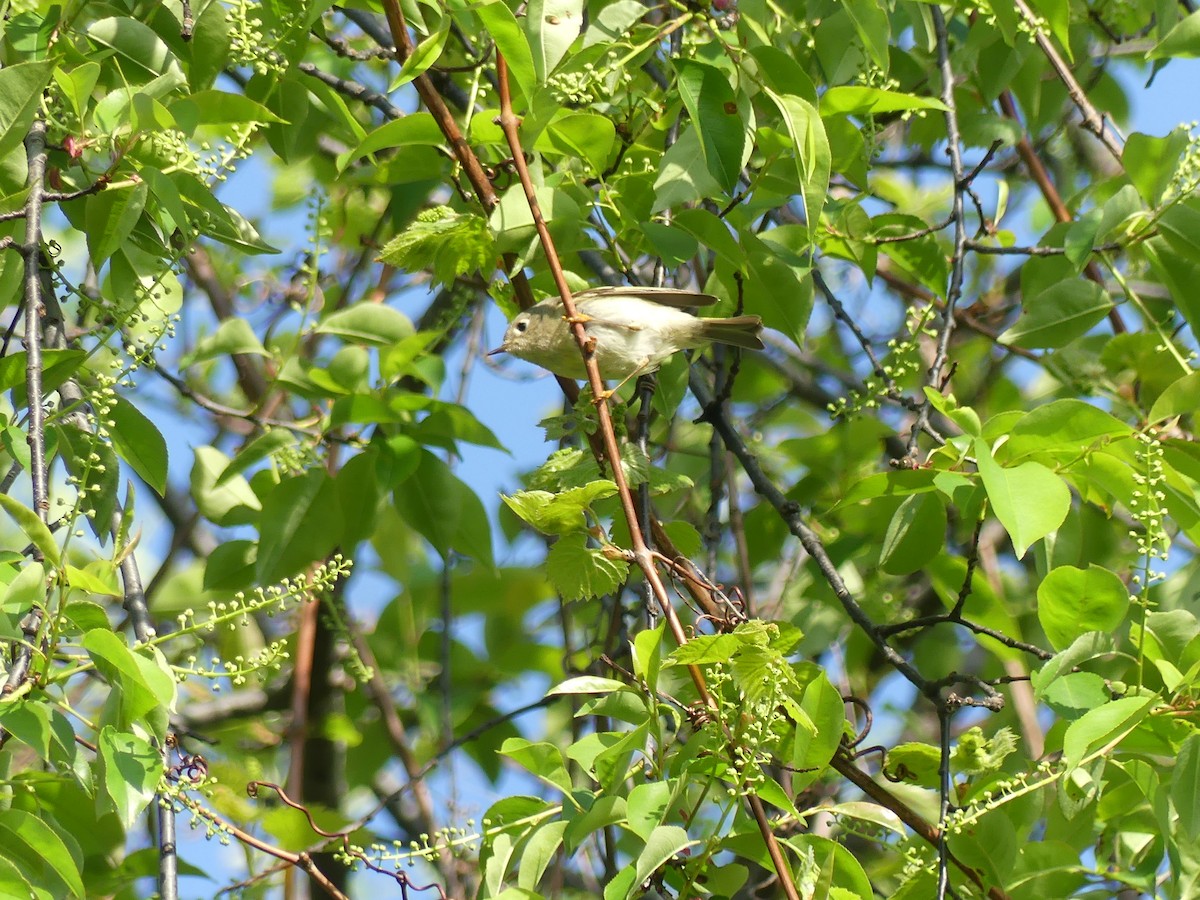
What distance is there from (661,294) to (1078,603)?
1266 mm

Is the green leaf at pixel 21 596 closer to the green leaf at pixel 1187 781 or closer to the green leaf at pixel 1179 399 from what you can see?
the green leaf at pixel 1187 781

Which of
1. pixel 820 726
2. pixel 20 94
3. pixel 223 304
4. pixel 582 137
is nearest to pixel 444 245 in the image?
pixel 582 137

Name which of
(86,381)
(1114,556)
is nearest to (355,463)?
(86,381)

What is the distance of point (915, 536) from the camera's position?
9.00ft

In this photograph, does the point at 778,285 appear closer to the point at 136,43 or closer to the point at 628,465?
the point at 628,465

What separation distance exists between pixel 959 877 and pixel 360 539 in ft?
5.24

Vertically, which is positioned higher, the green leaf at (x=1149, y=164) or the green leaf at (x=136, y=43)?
the green leaf at (x=136, y=43)

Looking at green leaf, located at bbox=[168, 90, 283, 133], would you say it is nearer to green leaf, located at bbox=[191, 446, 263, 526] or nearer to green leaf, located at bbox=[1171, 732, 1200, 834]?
green leaf, located at bbox=[191, 446, 263, 526]

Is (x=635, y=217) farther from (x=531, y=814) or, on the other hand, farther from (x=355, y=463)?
(x=531, y=814)

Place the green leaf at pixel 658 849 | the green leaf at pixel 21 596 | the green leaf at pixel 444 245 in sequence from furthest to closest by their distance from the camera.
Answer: the green leaf at pixel 444 245
the green leaf at pixel 658 849
the green leaf at pixel 21 596

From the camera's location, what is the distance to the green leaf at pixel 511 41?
2268mm

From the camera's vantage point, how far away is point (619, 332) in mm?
3639

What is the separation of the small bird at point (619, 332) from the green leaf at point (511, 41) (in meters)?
0.92

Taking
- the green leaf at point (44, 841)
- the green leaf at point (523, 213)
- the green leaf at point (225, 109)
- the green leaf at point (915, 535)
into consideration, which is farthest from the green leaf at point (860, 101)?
the green leaf at point (44, 841)
